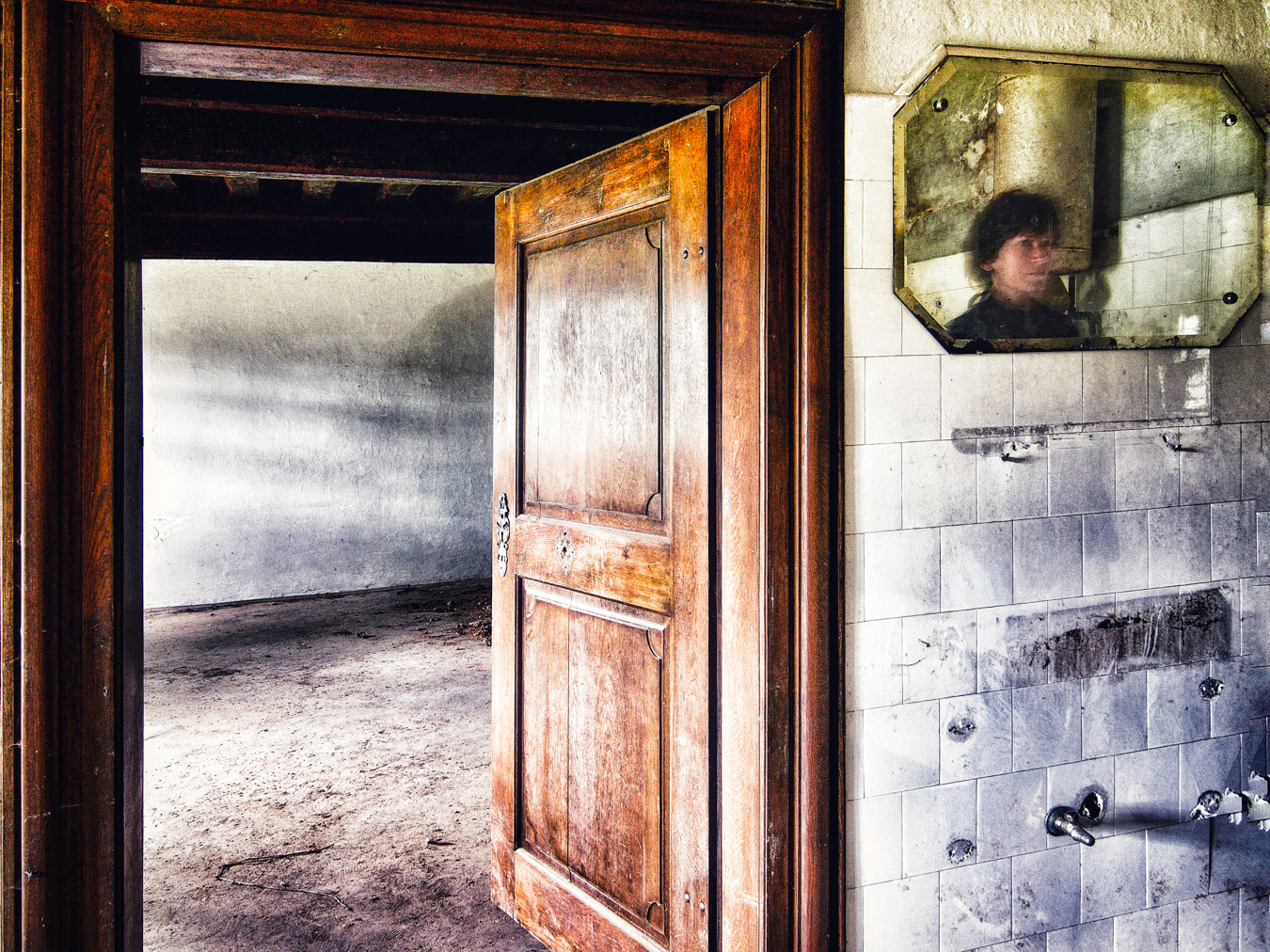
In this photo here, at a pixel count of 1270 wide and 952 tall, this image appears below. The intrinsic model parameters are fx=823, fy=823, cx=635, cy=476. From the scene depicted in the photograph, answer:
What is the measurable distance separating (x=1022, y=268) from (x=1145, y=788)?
49.0 inches

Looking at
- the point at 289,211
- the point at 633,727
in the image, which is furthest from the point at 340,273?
the point at 633,727

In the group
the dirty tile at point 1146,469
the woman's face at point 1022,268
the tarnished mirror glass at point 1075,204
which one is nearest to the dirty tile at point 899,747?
the dirty tile at point 1146,469

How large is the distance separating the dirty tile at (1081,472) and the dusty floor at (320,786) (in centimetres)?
197

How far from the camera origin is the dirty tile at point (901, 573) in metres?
1.73

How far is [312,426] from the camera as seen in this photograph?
7199 millimetres

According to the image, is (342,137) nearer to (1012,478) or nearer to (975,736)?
(1012,478)

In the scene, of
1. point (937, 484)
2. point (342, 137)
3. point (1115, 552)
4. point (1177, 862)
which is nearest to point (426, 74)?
point (937, 484)

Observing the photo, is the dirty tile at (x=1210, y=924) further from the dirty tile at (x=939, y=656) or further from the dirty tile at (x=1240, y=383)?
the dirty tile at (x=1240, y=383)

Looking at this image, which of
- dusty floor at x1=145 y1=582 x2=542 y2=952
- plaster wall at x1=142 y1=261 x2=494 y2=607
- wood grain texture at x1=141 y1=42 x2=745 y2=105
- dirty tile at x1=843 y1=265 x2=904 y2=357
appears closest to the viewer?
wood grain texture at x1=141 y1=42 x2=745 y2=105

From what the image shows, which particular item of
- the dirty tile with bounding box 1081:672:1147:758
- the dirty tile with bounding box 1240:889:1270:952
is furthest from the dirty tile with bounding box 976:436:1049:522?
the dirty tile with bounding box 1240:889:1270:952

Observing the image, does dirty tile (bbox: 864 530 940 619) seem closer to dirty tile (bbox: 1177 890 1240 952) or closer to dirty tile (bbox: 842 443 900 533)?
dirty tile (bbox: 842 443 900 533)

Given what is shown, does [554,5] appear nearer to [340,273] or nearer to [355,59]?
[355,59]

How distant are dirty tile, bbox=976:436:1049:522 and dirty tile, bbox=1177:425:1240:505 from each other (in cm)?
39

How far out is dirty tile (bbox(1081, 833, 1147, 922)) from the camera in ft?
6.20
